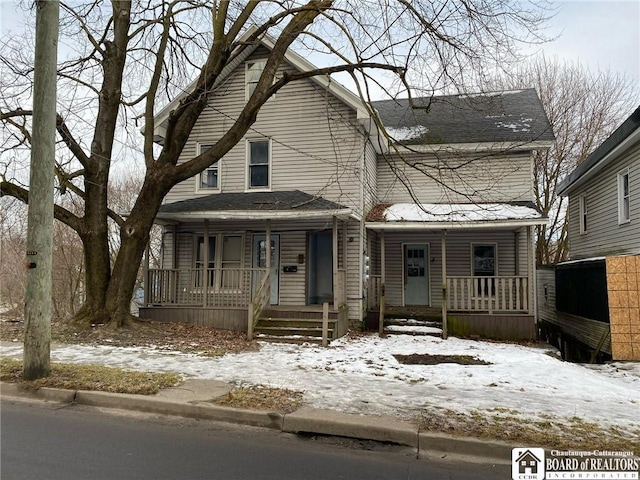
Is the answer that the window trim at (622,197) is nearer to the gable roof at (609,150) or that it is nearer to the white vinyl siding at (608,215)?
the white vinyl siding at (608,215)

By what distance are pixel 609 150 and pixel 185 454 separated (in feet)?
43.4

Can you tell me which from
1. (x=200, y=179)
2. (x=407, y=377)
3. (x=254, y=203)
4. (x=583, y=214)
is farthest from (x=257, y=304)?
(x=583, y=214)

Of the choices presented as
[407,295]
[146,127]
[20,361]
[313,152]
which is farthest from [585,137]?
[20,361]

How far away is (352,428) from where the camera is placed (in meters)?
4.76

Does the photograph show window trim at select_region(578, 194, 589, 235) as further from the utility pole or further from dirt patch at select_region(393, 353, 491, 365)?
the utility pole

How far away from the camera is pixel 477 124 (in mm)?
15391

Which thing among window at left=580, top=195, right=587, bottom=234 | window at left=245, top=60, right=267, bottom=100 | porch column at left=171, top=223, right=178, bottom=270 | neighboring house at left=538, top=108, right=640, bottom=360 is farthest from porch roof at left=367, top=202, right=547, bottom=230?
porch column at left=171, top=223, right=178, bottom=270

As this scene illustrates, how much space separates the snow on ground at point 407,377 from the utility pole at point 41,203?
166 cm

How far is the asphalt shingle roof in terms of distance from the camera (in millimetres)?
11812

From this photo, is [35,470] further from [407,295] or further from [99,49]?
[407,295]

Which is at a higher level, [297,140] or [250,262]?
[297,140]

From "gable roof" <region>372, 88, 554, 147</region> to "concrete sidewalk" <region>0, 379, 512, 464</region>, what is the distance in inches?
428

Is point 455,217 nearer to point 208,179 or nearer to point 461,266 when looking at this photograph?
point 461,266

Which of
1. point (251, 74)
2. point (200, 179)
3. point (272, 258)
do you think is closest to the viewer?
point (272, 258)
